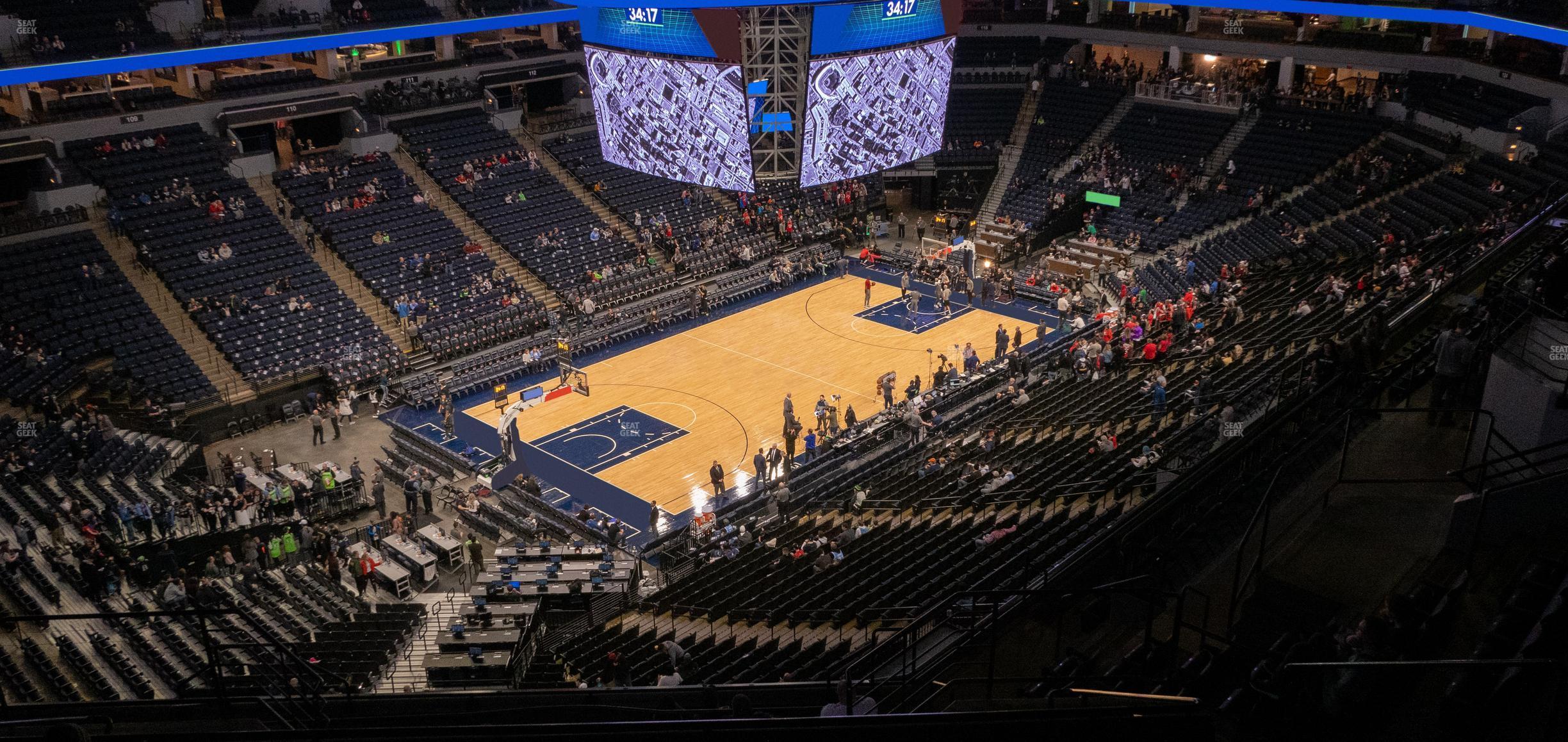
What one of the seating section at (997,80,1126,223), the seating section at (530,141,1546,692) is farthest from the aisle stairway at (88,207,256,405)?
the seating section at (997,80,1126,223)

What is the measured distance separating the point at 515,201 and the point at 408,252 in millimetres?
4734

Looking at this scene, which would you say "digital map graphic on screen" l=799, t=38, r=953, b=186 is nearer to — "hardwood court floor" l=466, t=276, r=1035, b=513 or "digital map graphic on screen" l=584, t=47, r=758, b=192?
"digital map graphic on screen" l=584, t=47, r=758, b=192

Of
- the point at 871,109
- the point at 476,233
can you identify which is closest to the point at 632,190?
the point at 476,233

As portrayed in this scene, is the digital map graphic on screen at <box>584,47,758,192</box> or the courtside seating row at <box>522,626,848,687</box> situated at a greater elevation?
the digital map graphic on screen at <box>584,47,758,192</box>

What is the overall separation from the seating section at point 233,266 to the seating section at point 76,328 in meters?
1.27

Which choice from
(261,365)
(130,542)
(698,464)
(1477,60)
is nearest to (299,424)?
(261,365)

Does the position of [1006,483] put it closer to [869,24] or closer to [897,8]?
[869,24]

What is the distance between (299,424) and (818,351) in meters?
13.6

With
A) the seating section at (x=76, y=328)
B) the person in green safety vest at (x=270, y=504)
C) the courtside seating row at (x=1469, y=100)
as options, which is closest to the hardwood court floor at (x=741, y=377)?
the person in green safety vest at (x=270, y=504)

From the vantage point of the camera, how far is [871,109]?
2658 centimetres

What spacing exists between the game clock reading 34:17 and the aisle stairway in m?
17.8

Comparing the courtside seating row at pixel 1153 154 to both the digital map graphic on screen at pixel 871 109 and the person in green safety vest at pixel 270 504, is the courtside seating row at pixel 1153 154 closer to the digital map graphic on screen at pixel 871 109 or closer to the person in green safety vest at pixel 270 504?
the digital map graphic on screen at pixel 871 109

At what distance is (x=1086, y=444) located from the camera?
71.2ft

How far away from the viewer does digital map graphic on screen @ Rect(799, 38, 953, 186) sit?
2558cm
